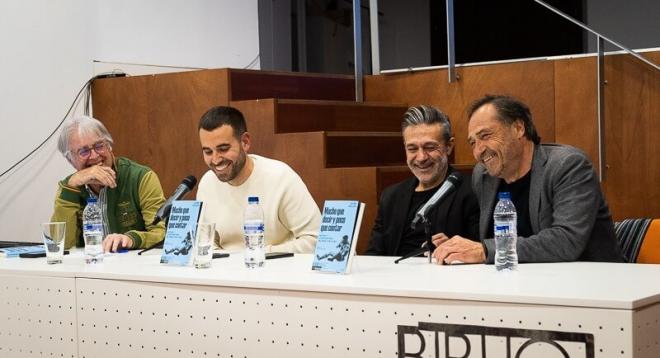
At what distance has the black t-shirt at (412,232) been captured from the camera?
3.26 metres

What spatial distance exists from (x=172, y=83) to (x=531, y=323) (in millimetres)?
3332

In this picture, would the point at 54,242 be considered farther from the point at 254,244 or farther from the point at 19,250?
the point at 254,244

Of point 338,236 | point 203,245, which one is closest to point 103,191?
point 203,245

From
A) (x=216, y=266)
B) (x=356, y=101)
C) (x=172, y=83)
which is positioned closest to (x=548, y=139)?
(x=356, y=101)

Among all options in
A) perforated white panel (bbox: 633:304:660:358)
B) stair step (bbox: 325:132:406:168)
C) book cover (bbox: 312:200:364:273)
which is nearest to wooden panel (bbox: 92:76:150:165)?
stair step (bbox: 325:132:406:168)

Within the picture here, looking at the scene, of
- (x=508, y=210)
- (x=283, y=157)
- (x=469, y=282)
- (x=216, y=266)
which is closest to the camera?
(x=469, y=282)

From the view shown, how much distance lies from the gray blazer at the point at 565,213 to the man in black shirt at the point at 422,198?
37cm

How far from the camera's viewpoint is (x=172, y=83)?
196 inches

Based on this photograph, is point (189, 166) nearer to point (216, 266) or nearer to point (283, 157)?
point (283, 157)

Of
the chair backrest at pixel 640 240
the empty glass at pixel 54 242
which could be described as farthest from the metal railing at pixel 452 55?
the empty glass at pixel 54 242

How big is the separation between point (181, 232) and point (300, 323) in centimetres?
69

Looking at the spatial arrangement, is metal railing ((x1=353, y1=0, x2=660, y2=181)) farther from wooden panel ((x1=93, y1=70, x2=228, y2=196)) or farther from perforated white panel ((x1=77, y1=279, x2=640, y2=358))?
perforated white panel ((x1=77, y1=279, x2=640, y2=358))

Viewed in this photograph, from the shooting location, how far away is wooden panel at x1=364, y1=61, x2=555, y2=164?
186 inches

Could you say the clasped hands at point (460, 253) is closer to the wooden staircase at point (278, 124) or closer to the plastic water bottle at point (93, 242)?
the plastic water bottle at point (93, 242)
